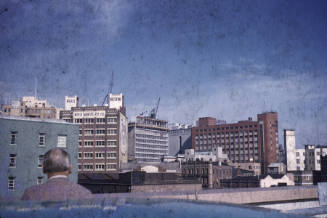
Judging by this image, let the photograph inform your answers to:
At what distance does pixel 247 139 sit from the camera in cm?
16588

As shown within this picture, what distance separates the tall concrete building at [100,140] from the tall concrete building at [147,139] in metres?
42.0

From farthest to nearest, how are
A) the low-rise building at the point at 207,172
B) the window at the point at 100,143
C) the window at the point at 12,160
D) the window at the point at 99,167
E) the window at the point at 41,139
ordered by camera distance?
the window at the point at 100,143 → the window at the point at 99,167 → the low-rise building at the point at 207,172 → the window at the point at 41,139 → the window at the point at 12,160

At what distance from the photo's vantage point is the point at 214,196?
848 inches

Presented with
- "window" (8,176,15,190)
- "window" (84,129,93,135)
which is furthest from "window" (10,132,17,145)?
"window" (84,129,93,135)

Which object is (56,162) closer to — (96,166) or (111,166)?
(111,166)

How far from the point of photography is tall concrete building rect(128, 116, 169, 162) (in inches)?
6658

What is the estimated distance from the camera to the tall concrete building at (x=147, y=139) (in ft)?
555

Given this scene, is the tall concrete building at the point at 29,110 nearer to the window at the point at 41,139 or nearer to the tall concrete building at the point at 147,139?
the tall concrete building at the point at 147,139

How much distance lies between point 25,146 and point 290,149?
14163cm

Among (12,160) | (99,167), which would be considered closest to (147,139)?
(99,167)

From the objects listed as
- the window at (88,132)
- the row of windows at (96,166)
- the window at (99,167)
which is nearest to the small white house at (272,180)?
the row of windows at (96,166)

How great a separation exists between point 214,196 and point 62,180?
1906 cm

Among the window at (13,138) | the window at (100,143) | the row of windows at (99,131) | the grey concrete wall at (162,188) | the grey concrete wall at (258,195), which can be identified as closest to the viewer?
the grey concrete wall at (258,195)

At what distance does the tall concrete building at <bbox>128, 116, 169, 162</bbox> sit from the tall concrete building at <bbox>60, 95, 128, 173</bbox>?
4198 cm
